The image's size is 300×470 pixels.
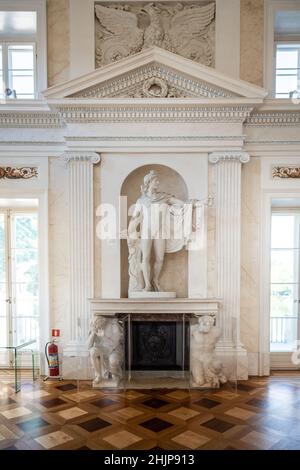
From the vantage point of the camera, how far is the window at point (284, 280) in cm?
538

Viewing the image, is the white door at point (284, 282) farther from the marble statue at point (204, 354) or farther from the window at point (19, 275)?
the window at point (19, 275)

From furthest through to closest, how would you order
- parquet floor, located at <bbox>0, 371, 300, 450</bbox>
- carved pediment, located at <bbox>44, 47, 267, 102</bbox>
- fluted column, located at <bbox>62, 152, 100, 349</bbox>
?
fluted column, located at <bbox>62, 152, 100, 349</bbox> → carved pediment, located at <bbox>44, 47, 267, 102</bbox> → parquet floor, located at <bbox>0, 371, 300, 450</bbox>

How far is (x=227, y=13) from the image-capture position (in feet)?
16.0

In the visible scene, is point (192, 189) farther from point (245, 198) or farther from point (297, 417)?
point (297, 417)

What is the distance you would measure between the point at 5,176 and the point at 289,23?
14.7ft

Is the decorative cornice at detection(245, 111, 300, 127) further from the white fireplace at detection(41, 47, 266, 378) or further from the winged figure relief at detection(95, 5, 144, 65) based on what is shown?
the winged figure relief at detection(95, 5, 144, 65)

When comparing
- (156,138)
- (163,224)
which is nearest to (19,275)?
(163,224)

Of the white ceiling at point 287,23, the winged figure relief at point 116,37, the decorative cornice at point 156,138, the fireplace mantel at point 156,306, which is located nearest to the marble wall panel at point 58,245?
the decorative cornice at point 156,138

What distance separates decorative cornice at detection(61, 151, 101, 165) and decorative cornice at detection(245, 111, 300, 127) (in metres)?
2.09

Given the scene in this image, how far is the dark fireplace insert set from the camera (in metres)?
4.77

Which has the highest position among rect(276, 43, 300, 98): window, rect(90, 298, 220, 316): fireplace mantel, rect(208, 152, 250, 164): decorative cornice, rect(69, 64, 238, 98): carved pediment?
rect(276, 43, 300, 98): window

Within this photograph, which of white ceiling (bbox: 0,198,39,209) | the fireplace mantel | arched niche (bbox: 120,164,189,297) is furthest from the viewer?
white ceiling (bbox: 0,198,39,209)

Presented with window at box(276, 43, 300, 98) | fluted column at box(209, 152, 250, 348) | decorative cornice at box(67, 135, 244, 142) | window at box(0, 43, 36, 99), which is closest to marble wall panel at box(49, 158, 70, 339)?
decorative cornice at box(67, 135, 244, 142)
